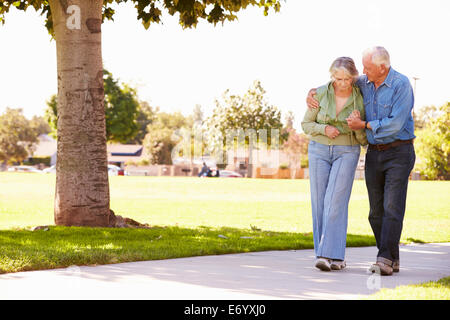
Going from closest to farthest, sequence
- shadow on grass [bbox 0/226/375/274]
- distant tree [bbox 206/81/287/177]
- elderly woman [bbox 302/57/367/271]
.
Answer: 1. elderly woman [bbox 302/57/367/271]
2. shadow on grass [bbox 0/226/375/274]
3. distant tree [bbox 206/81/287/177]

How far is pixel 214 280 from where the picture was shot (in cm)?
566

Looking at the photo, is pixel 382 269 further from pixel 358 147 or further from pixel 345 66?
pixel 345 66

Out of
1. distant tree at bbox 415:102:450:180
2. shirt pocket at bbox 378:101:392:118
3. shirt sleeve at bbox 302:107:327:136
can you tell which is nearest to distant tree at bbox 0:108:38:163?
distant tree at bbox 415:102:450:180

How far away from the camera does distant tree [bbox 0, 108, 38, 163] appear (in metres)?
85.6

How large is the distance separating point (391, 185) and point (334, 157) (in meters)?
0.60

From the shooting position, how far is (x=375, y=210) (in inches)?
264

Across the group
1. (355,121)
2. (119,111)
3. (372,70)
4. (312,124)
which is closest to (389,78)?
(372,70)

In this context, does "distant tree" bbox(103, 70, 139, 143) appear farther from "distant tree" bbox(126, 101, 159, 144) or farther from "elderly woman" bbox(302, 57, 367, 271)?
"elderly woman" bbox(302, 57, 367, 271)

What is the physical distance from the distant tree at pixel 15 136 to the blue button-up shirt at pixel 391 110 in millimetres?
83461

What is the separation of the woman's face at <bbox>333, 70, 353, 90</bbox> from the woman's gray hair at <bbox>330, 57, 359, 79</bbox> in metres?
0.03

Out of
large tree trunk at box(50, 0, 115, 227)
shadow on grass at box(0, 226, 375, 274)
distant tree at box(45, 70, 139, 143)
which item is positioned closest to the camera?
shadow on grass at box(0, 226, 375, 274)

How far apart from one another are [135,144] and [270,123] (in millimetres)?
57216
